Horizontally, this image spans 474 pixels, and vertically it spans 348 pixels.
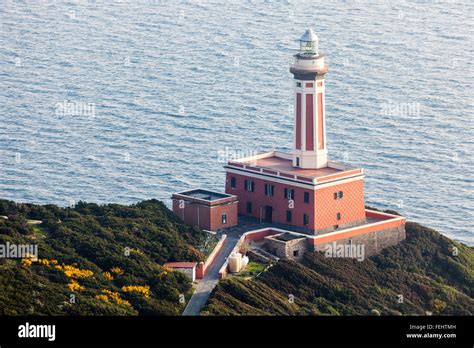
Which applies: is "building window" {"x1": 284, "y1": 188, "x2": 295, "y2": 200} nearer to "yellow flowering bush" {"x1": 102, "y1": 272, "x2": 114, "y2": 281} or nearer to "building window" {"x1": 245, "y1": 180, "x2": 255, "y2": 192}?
"building window" {"x1": 245, "y1": 180, "x2": 255, "y2": 192}

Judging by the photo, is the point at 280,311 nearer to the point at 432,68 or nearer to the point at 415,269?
the point at 415,269

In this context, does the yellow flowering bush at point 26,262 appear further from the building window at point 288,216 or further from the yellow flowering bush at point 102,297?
the building window at point 288,216

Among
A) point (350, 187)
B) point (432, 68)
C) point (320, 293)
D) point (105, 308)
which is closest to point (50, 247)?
point (105, 308)

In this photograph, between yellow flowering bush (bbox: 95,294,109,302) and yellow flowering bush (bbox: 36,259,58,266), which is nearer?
yellow flowering bush (bbox: 95,294,109,302)

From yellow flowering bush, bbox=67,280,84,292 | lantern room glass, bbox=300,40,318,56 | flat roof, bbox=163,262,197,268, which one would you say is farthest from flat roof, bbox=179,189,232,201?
yellow flowering bush, bbox=67,280,84,292

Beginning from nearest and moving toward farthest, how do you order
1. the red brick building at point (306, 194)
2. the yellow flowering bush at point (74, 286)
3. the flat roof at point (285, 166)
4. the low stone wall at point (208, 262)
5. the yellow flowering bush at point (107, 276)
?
the yellow flowering bush at point (74, 286)
the yellow flowering bush at point (107, 276)
the low stone wall at point (208, 262)
the red brick building at point (306, 194)
the flat roof at point (285, 166)

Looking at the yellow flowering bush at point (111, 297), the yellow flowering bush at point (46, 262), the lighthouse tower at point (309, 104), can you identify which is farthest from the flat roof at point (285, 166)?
the yellow flowering bush at point (111, 297)
